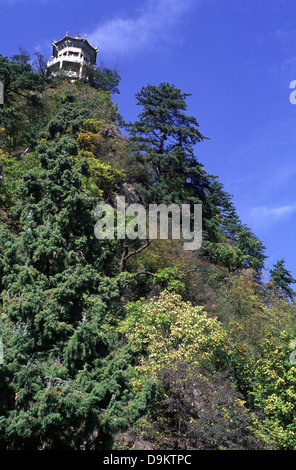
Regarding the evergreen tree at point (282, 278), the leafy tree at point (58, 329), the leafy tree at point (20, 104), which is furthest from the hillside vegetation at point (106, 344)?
the evergreen tree at point (282, 278)

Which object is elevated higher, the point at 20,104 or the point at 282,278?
the point at 20,104

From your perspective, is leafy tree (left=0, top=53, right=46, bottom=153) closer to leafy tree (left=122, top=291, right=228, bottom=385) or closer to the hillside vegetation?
the hillside vegetation

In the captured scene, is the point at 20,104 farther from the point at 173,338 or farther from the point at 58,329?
the point at 58,329

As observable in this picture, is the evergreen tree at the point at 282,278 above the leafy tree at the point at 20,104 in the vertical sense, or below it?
below

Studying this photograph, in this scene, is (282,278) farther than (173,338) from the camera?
Yes

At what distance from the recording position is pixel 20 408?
8.55 metres

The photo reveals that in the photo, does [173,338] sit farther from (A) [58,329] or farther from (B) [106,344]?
(A) [58,329]

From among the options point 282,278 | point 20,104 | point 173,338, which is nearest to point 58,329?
point 173,338

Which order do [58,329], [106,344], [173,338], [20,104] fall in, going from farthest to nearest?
[20,104] < [173,338] < [106,344] < [58,329]

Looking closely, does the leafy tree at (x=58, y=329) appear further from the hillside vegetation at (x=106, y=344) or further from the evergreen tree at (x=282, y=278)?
the evergreen tree at (x=282, y=278)

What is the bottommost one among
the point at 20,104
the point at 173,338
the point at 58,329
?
the point at 173,338

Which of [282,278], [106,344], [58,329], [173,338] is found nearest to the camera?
[58,329]

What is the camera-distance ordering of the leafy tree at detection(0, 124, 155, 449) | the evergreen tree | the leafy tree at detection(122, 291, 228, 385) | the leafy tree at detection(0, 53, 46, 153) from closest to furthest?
the leafy tree at detection(0, 124, 155, 449), the leafy tree at detection(122, 291, 228, 385), the leafy tree at detection(0, 53, 46, 153), the evergreen tree

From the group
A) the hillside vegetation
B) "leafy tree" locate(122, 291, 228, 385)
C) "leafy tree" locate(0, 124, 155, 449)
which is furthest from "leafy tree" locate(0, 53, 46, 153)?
"leafy tree" locate(122, 291, 228, 385)
